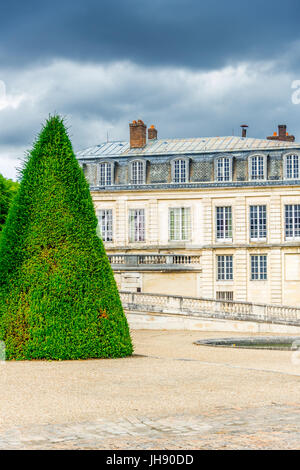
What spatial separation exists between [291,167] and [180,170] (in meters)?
6.67

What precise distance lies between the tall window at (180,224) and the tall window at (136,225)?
1774 millimetres

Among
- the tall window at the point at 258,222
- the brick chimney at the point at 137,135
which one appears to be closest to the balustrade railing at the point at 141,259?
the tall window at the point at 258,222

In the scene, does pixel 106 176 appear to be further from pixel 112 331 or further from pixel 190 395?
pixel 190 395

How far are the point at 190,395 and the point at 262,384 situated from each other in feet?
5.63

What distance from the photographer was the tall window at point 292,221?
4134 centimetres

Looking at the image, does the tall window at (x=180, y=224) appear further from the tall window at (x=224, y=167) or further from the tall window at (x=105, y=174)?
the tall window at (x=105, y=174)

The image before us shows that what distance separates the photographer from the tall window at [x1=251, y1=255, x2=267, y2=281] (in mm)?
41562

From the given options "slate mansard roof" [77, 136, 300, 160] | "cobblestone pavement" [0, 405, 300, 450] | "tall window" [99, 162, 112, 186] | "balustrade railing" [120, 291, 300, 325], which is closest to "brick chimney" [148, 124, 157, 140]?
"slate mansard roof" [77, 136, 300, 160]

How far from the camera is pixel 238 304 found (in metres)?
27.2

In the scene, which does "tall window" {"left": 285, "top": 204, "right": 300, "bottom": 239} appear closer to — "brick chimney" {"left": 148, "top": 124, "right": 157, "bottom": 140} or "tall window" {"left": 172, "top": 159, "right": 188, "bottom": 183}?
"tall window" {"left": 172, "top": 159, "right": 188, "bottom": 183}

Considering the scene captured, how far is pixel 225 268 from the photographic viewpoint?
4216cm

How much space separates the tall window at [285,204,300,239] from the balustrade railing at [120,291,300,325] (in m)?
14.3

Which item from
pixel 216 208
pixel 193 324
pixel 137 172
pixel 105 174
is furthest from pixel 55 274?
pixel 105 174
